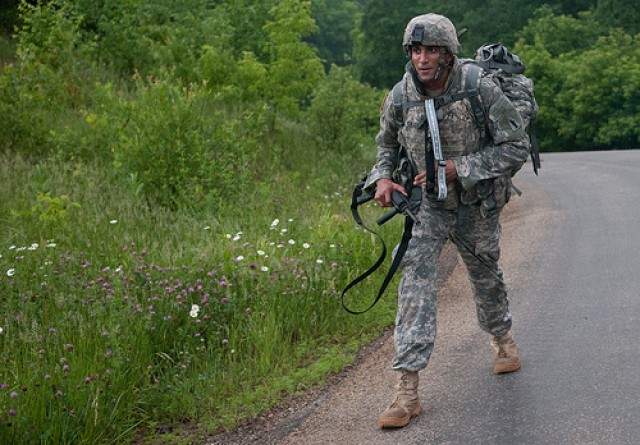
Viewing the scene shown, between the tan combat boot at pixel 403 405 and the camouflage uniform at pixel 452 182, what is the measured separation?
0.08m

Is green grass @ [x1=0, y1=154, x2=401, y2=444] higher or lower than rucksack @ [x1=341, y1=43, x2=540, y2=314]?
lower

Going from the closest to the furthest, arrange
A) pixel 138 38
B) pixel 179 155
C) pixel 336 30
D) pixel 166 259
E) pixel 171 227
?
pixel 166 259
pixel 171 227
pixel 179 155
pixel 138 38
pixel 336 30

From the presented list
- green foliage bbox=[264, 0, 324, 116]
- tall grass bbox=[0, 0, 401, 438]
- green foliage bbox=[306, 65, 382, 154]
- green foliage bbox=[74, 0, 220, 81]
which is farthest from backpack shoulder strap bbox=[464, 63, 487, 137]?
green foliage bbox=[74, 0, 220, 81]

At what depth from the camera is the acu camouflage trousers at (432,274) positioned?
5.00 meters

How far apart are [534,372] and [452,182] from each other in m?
1.31

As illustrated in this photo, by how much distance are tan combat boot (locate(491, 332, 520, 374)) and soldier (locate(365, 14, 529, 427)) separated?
0.63m

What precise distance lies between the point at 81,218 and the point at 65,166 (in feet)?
6.98

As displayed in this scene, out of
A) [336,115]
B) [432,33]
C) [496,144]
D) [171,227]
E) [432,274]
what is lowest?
[336,115]

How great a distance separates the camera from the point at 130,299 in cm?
610

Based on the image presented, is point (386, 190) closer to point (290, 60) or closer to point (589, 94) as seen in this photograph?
point (290, 60)

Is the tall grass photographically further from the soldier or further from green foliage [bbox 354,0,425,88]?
green foliage [bbox 354,0,425,88]

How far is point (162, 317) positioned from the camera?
6.20 m

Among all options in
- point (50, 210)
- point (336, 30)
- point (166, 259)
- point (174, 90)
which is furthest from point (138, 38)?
point (336, 30)

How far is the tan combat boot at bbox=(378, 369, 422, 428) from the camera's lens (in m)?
4.94
